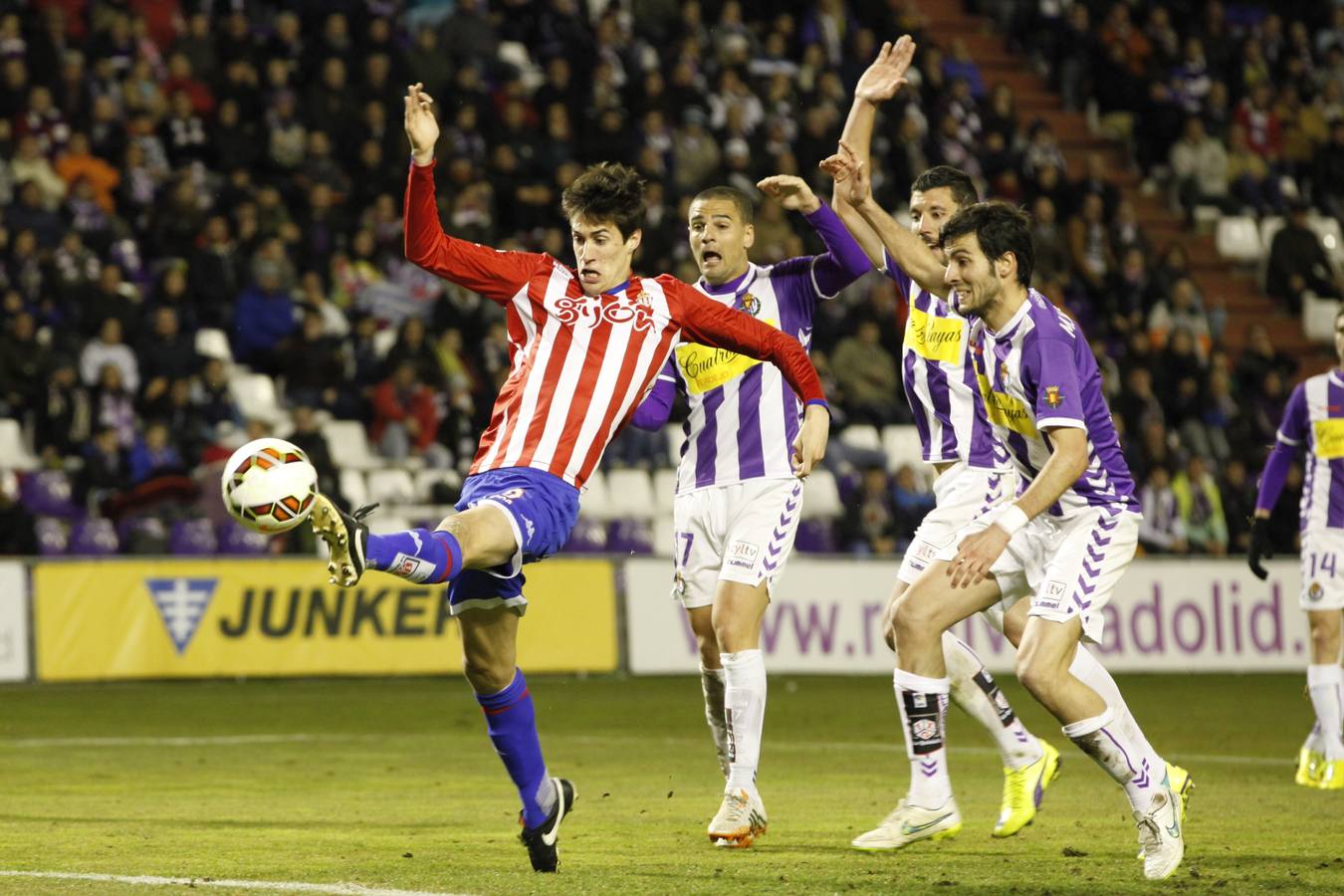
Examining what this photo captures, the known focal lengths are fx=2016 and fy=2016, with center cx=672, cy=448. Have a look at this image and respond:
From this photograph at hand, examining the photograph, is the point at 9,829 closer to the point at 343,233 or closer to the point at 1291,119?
the point at 343,233

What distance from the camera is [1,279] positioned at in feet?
58.3

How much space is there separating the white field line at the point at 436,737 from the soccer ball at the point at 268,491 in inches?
257

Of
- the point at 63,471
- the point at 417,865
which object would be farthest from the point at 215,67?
the point at 417,865

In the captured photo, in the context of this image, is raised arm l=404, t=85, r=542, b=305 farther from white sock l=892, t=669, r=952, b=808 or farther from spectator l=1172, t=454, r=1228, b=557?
spectator l=1172, t=454, r=1228, b=557

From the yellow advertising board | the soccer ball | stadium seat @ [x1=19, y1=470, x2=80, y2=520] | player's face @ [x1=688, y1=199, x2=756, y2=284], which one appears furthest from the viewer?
stadium seat @ [x1=19, y1=470, x2=80, y2=520]

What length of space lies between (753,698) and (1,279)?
1188 centimetres

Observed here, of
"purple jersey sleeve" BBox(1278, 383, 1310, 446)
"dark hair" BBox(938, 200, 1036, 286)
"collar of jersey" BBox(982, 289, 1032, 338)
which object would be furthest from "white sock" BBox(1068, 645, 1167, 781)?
"purple jersey sleeve" BBox(1278, 383, 1310, 446)

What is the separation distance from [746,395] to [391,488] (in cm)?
988

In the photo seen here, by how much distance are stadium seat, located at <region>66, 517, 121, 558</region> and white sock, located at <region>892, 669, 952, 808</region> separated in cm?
1076

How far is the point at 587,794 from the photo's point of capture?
9594 mm

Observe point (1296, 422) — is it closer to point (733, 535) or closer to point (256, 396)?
point (733, 535)

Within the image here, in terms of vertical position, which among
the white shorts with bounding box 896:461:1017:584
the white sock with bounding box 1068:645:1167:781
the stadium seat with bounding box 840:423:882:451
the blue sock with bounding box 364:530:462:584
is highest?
the blue sock with bounding box 364:530:462:584

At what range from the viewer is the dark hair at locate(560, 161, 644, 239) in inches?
278

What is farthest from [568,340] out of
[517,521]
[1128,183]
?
[1128,183]
